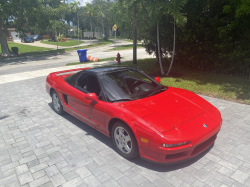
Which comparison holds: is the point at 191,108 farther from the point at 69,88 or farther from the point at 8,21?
the point at 8,21

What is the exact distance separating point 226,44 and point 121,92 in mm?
7161

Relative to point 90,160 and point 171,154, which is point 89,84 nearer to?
point 90,160

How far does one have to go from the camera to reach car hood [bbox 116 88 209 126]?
330 centimetres

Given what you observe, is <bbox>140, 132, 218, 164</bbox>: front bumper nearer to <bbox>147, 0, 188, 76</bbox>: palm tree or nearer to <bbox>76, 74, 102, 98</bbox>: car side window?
<bbox>76, 74, 102, 98</bbox>: car side window

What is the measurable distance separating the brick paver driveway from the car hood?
0.78 m

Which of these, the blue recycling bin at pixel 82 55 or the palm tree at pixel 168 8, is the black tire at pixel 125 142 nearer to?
the palm tree at pixel 168 8

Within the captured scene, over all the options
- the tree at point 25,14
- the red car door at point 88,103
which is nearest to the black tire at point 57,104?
the red car door at point 88,103

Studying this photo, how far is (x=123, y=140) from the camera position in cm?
344

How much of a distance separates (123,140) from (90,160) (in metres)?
0.69

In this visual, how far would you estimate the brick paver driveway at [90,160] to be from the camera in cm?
298

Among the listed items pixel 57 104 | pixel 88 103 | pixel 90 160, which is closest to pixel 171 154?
pixel 90 160

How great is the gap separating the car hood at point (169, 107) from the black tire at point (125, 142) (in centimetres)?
32

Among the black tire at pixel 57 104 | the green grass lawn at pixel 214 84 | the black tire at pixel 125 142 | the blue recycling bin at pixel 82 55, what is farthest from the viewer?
the blue recycling bin at pixel 82 55

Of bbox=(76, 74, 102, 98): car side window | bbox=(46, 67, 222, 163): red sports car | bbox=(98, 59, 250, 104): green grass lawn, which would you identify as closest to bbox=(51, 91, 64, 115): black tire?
bbox=(46, 67, 222, 163): red sports car
